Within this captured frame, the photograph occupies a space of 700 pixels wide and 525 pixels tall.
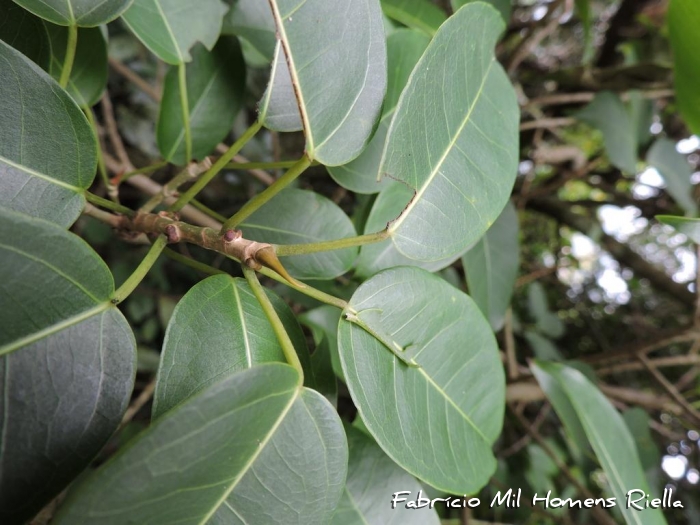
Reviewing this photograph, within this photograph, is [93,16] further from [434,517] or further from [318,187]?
[318,187]

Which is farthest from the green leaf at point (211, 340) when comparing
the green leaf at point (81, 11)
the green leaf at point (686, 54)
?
the green leaf at point (686, 54)

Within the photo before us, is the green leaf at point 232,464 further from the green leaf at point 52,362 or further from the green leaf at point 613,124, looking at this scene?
the green leaf at point 613,124

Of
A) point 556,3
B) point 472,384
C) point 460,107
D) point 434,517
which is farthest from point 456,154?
point 556,3

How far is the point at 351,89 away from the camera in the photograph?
380 millimetres

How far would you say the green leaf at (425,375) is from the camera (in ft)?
1.22

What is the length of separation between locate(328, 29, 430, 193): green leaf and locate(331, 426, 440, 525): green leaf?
248 mm

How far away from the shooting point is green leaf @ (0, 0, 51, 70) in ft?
1.30

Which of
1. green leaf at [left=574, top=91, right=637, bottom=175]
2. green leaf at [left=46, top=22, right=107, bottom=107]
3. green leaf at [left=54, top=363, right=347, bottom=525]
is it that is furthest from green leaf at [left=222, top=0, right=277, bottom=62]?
green leaf at [left=574, top=91, right=637, bottom=175]

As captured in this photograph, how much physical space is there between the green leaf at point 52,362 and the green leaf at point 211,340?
3 cm

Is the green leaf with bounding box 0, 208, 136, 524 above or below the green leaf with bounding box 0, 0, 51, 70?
below

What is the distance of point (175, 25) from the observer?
0.48 m

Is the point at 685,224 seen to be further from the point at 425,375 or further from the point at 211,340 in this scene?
the point at 211,340

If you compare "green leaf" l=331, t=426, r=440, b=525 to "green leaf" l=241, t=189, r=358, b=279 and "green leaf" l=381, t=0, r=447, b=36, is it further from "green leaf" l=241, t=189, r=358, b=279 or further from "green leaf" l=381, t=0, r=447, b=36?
"green leaf" l=381, t=0, r=447, b=36

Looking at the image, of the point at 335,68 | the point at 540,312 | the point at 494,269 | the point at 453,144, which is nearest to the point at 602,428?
the point at 494,269
